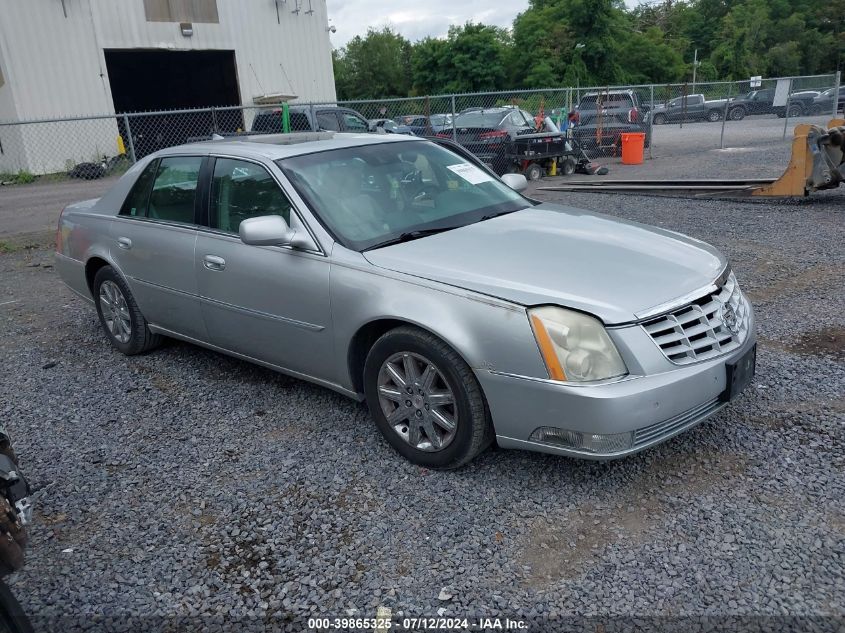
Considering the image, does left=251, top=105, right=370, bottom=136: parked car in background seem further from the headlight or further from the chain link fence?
the headlight

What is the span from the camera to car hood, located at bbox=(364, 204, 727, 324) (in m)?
3.19

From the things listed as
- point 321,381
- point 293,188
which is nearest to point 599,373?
point 321,381

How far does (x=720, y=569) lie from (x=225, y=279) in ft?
10.1

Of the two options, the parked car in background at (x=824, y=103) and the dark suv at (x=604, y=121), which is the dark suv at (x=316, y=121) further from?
the parked car in background at (x=824, y=103)

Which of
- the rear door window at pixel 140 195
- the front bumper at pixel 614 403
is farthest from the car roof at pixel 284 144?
the front bumper at pixel 614 403

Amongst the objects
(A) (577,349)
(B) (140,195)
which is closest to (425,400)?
(A) (577,349)

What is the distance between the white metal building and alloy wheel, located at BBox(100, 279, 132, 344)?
1868 centimetres

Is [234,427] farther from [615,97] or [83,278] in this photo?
[615,97]

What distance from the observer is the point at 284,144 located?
4637 mm

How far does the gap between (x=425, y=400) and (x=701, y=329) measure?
1.31 m

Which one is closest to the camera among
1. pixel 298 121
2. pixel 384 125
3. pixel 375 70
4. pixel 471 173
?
pixel 471 173

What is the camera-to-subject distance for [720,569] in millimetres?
2756

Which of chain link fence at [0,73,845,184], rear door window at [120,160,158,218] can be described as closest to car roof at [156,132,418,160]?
rear door window at [120,160,158,218]

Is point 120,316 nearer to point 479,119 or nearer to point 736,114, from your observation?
point 479,119
